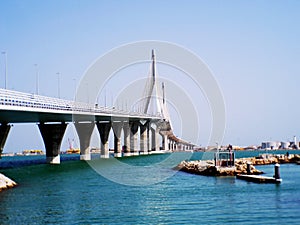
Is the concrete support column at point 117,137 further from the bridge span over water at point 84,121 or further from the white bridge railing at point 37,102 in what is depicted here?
the white bridge railing at point 37,102

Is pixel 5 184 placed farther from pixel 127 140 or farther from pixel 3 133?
pixel 127 140

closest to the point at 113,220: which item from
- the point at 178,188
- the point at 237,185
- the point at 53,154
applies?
the point at 178,188

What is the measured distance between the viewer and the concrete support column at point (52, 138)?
85250 mm

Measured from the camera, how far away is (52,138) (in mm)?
85438

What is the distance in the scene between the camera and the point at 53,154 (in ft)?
283

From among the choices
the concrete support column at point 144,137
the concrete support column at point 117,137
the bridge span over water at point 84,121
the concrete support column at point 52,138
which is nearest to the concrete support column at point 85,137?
the bridge span over water at point 84,121

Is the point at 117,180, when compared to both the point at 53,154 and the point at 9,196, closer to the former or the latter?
the point at 9,196

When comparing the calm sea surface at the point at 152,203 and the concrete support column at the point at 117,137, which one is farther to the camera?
the concrete support column at the point at 117,137

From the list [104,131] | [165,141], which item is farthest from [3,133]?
[165,141]

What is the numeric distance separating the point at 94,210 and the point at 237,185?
60.8ft

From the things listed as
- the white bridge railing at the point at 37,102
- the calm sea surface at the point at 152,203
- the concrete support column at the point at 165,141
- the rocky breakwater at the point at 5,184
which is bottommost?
the calm sea surface at the point at 152,203

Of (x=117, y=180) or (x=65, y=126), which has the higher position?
(x=65, y=126)

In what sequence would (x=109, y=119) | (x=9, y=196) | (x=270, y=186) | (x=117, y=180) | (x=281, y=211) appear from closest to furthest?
1. (x=281, y=211)
2. (x=9, y=196)
3. (x=270, y=186)
4. (x=117, y=180)
5. (x=109, y=119)

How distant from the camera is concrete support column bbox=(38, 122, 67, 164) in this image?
85.2 m
